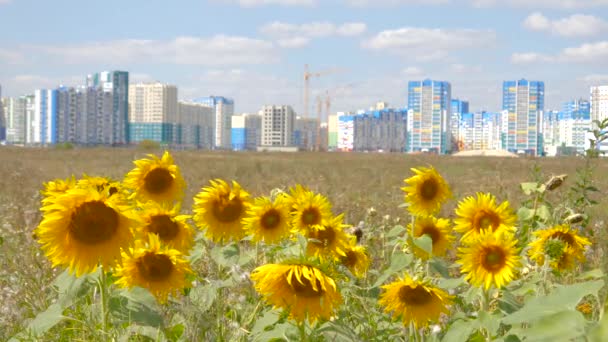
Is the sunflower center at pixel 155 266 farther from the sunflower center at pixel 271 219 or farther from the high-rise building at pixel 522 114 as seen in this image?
the high-rise building at pixel 522 114

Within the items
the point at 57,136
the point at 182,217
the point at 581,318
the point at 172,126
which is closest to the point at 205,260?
the point at 182,217

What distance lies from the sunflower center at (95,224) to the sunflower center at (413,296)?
2.68ft

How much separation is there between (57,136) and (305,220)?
500ft

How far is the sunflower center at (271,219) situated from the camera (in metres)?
2.36

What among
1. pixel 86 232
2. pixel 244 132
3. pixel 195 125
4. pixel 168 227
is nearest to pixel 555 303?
pixel 86 232

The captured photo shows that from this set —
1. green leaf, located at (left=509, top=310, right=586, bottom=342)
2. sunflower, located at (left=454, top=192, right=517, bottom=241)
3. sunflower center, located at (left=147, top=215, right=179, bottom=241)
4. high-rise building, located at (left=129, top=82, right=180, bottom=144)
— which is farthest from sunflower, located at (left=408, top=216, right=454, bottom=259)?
high-rise building, located at (left=129, top=82, right=180, bottom=144)

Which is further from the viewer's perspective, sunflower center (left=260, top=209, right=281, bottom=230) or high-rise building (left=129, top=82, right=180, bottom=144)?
high-rise building (left=129, top=82, right=180, bottom=144)

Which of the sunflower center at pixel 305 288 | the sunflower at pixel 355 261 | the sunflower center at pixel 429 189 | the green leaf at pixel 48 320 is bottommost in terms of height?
the green leaf at pixel 48 320

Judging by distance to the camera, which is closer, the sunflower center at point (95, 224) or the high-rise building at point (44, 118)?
the sunflower center at point (95, 224)

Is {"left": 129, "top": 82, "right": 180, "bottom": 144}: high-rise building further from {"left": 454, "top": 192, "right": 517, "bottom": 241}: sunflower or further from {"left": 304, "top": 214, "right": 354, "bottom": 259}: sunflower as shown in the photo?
{"left": 304, "top": 214, "right": 354, "bottom": 259}: sunflower

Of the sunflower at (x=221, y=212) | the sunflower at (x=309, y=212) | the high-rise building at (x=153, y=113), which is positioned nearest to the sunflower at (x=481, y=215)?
the sunflower at (x=309, y=212)

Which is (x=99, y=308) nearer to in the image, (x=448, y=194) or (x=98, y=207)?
(x=98, y=207)

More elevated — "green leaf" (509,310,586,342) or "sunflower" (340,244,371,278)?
"green leaf" (509,310,586,342)

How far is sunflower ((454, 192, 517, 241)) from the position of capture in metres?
2.33
